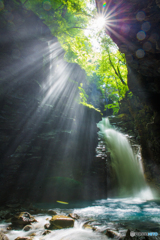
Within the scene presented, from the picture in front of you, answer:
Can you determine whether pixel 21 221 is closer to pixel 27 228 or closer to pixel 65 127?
pixel 27 228

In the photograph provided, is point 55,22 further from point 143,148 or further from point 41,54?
point 143,148

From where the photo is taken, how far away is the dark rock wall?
7.76m

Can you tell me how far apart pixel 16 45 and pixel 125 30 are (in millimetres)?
8458

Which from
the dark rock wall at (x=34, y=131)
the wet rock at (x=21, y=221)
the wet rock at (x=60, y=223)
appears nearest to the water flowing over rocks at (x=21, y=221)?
the wet rock at (x=21, y=221)

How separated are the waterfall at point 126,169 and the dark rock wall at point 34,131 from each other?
2078 millimetres

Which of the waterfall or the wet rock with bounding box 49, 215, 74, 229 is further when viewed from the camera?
the waterfall

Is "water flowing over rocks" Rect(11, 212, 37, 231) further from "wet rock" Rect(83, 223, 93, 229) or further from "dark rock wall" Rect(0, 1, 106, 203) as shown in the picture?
"dark rock wall" Rect(0, 1, 106, 203)

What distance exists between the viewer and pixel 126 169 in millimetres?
10703

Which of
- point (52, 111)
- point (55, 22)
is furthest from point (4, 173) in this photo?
point (55, 22)

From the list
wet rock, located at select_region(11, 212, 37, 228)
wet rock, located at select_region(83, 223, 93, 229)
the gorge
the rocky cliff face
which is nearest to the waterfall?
the gorge

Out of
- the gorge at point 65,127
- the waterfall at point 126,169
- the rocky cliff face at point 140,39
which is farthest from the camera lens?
the waterfall at point 126,169

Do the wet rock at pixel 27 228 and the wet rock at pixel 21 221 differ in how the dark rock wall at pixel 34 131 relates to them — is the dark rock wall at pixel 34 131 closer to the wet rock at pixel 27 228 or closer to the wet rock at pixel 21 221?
the wet rock at pixel 21 221

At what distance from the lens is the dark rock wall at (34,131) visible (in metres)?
7.76

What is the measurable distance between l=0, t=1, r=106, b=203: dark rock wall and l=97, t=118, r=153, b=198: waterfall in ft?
6.82
